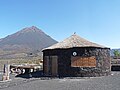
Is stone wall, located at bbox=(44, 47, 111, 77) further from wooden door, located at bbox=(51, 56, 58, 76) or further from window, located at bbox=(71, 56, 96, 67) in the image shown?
wooden door, located at bbox=(51, 56, 58, 76)

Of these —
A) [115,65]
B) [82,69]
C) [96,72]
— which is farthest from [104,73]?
[115,65]

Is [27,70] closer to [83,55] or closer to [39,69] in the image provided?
[39,69]

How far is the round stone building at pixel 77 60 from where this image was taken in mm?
28031

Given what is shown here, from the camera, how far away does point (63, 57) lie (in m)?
29.0

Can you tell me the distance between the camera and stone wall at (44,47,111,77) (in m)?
28.0

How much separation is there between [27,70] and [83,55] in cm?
915

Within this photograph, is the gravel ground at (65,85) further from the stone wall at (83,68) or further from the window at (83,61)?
the window at (83,61)

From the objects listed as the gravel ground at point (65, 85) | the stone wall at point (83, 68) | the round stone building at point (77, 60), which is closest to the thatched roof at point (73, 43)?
the round stone building at point (77, 60)

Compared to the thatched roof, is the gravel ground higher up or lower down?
lower down

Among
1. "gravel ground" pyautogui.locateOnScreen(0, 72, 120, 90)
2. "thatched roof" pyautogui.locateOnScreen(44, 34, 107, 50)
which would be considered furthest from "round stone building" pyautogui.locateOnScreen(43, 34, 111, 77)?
"gravel ground" pyautogui.locateOnScreen(0, 72, 120, 90)

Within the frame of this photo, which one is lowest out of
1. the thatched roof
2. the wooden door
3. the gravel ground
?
the gravel ground

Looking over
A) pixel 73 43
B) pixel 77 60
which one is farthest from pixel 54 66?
pixel 73 43

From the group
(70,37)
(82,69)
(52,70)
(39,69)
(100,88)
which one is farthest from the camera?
(39,69)

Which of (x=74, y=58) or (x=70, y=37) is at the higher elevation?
(x=70, y=37)
